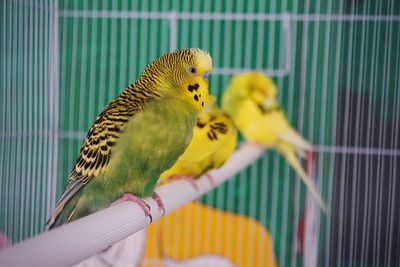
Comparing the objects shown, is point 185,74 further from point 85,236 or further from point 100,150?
point 85,236

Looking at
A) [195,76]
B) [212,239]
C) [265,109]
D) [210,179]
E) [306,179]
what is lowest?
[212,239]

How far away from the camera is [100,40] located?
149cm

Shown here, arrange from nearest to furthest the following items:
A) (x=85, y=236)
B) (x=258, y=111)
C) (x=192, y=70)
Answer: (x=85, y=236) → (x=192, y=70) → (x=258, y=111)

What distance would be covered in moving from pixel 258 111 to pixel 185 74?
2.68ft

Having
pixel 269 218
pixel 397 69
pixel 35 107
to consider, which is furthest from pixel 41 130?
pixel 397 69

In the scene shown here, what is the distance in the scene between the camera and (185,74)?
65 cm

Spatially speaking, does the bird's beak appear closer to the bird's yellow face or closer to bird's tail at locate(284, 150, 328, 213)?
bird's tail at locate(284, 150, 328, 213)

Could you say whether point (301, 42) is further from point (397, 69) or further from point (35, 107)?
point (35, 107)

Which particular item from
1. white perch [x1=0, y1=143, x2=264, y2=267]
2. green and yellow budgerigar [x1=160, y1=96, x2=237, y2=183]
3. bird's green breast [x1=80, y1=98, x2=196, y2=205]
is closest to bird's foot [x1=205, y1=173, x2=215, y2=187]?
green and yellow budgerigar [x1=160, y1=96, x2=237, y2=183]

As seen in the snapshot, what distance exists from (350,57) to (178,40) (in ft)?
1.61

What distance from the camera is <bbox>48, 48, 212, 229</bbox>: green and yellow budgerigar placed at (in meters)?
0.67

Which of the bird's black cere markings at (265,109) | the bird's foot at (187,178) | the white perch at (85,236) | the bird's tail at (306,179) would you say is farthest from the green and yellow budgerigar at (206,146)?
the bird's tail at (306,179)

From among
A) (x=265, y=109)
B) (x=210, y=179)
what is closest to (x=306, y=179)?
(x=265, y=109)

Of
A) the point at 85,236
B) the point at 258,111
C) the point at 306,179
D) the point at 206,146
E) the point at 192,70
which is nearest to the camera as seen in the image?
the point at 85,236
